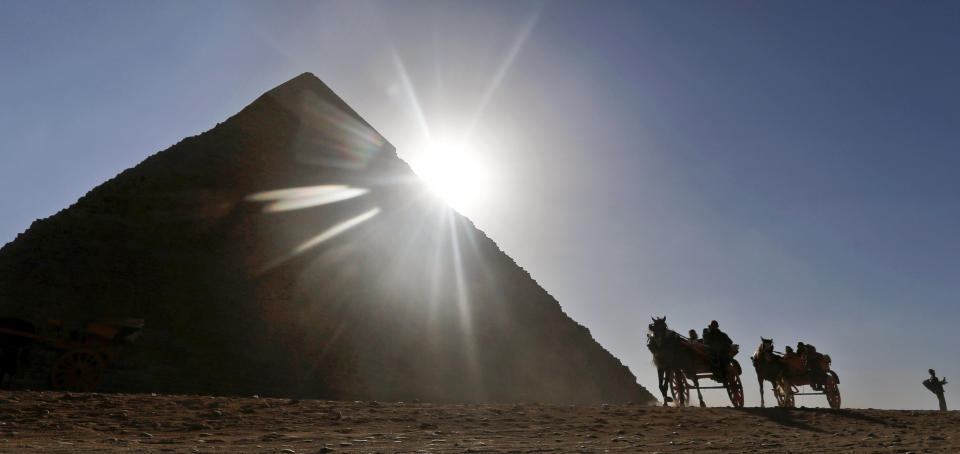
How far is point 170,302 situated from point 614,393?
73.7 feet

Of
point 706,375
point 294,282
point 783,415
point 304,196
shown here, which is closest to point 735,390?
point 706,375

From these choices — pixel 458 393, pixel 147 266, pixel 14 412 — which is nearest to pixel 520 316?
pixel 458 393

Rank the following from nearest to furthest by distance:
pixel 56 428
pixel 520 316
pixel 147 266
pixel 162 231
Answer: pixel 56 428
pixel 147 266
pixel 162 231
pixel 520 316

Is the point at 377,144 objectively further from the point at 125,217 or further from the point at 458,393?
the point at 458,393

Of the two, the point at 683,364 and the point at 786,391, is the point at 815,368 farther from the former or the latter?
the point at 683,364

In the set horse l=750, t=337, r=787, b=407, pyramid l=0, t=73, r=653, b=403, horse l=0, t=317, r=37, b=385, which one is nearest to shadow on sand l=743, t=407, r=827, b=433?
horse l=750, t=337, r=787, b=407

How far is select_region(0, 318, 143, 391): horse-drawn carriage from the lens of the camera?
14.9 meters

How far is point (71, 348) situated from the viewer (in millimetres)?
15016

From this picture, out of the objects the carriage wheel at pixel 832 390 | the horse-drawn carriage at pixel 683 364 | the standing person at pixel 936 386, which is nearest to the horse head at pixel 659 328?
the horse-drawn carriage at pixel 683 364

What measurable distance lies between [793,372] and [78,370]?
19678 mm

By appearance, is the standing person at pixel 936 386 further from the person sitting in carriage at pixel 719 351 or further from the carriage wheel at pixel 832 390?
the person sitting in carriage at pixel 719 351

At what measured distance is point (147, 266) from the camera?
23.5m

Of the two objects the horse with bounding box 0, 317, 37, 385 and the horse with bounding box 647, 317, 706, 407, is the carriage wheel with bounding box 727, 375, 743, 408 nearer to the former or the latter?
the horse with bounding box 647, 317, 706, 407

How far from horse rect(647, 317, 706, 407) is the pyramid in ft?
29.5
